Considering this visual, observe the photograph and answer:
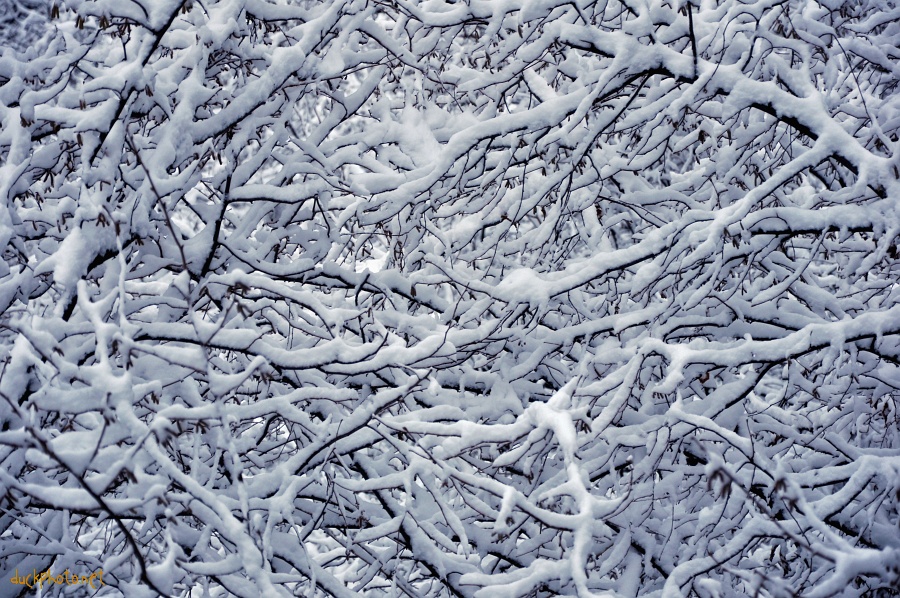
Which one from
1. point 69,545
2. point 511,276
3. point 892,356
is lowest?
point 69,545

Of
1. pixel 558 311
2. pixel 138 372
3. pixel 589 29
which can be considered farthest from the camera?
pixel 558 311

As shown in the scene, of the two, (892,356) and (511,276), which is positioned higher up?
(511,276)

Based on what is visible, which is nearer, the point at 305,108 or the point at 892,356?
the point at 892,356

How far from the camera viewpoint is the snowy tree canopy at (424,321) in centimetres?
216

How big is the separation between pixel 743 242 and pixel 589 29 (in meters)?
1.08

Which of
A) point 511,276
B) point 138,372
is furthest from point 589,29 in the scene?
point 138,372

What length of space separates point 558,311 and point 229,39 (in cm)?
207

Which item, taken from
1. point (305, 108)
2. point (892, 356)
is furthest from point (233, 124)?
point (305, 108)

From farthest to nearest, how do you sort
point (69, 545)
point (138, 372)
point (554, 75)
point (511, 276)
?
point (554, 75), point (511, 276), point (69, 545), point (138, 372)

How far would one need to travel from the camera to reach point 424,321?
331cm

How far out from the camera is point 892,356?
9.50 ft

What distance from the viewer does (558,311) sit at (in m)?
3.83

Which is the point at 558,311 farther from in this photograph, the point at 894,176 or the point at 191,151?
the point at 191,151

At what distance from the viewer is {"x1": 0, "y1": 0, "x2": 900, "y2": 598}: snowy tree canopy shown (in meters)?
2.16
